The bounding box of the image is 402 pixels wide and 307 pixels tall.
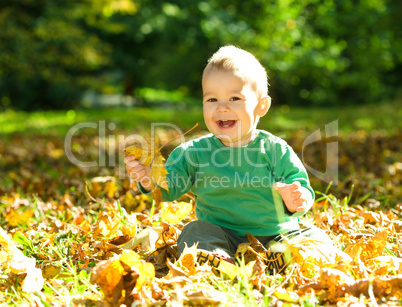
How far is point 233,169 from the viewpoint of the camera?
79.7 inches

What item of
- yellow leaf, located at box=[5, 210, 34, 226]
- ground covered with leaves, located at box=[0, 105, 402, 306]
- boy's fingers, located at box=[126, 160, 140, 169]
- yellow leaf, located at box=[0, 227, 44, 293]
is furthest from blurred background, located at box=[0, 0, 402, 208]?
yellow leaf, located at box=[0, 227, 44, 293]

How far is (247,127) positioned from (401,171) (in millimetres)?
2565

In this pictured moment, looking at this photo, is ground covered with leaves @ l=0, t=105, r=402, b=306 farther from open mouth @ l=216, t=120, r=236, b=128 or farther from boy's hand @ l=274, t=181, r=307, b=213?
open mouth @ l=216, t=120, r=236, b=128

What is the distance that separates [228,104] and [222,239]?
586 mm

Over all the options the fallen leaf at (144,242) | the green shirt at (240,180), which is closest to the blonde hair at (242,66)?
the green shirt at (240,180)

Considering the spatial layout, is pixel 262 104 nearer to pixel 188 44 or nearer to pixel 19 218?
pixel 19 218

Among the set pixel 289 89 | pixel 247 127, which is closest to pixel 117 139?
pixel 247 127

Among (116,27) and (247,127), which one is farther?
(116,27)

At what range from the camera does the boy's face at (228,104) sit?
1923 mm

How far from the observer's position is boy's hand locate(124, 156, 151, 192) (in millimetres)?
1880

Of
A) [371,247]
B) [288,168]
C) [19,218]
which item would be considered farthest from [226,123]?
[19,218]

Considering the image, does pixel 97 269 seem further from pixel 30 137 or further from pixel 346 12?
pixel 346 12

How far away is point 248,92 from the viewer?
6.40ft

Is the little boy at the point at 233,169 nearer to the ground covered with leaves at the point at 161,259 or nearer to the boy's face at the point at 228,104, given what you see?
the boy's face at the point at 228,104
